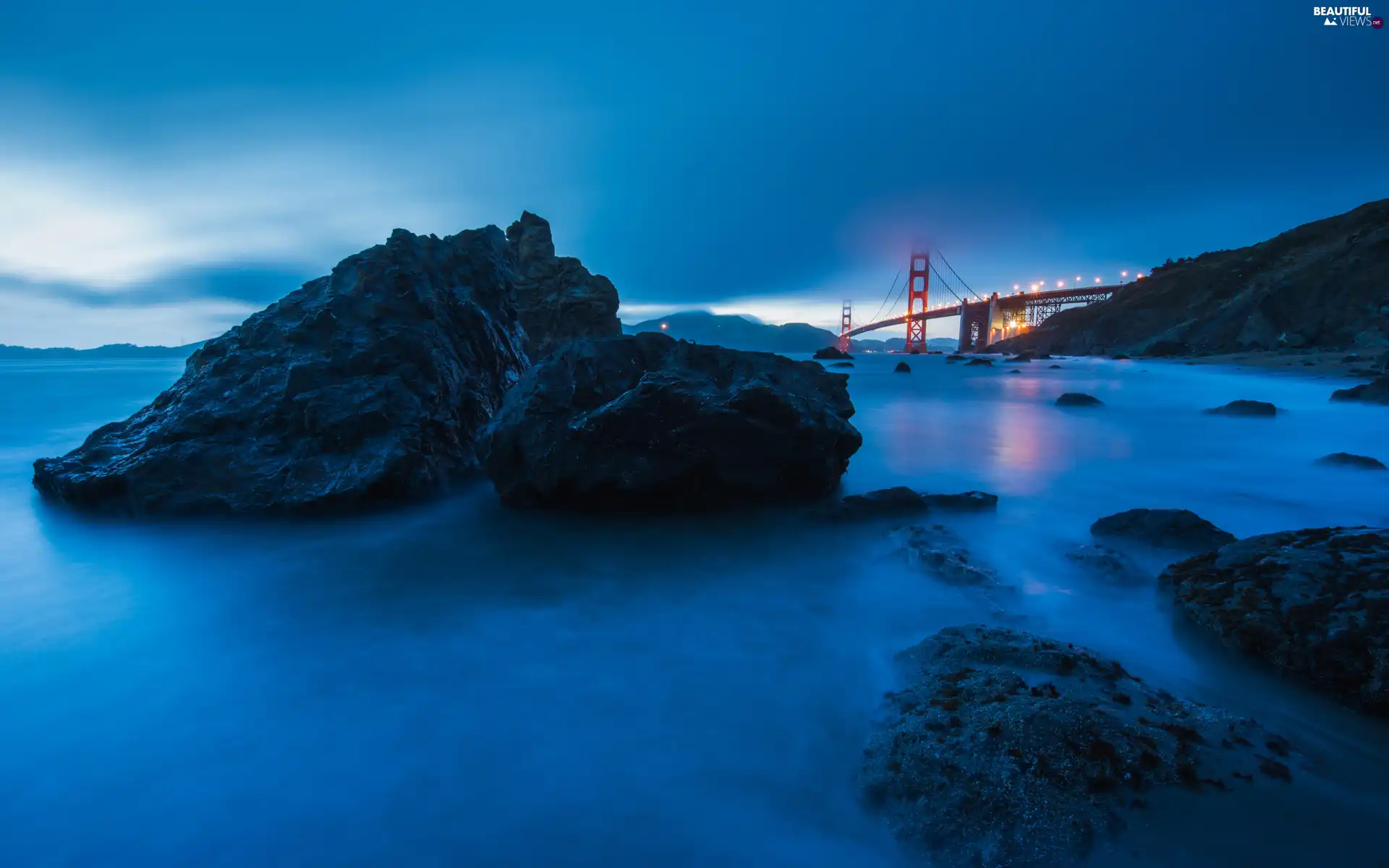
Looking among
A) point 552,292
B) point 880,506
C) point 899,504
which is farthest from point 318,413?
point 552,292

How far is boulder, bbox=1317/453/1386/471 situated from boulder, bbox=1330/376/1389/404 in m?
7.15

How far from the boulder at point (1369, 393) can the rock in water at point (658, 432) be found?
12.2 meters

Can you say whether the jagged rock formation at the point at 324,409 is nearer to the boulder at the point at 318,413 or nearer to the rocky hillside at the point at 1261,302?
the boulder at the point at 318,413

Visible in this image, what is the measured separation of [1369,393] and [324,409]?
16.0m

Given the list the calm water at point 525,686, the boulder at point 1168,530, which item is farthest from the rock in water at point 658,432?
the boulder at point 1168,530

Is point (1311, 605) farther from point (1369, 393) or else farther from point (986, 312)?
point (986, 312)

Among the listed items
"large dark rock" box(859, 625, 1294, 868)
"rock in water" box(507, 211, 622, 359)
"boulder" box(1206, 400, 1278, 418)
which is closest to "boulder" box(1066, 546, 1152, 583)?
"large dark rock" box(859, 625, 1294, 868)

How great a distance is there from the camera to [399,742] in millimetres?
1905

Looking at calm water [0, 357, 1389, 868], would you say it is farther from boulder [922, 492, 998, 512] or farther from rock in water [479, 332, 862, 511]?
rock in water [479, 332, 862, 511]

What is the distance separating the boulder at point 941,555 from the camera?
9.98ft

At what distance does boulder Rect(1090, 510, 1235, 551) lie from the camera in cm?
329

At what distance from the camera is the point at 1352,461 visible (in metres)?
5.65

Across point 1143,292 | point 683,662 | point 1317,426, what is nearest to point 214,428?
point 683,662

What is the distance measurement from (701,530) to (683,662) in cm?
151
